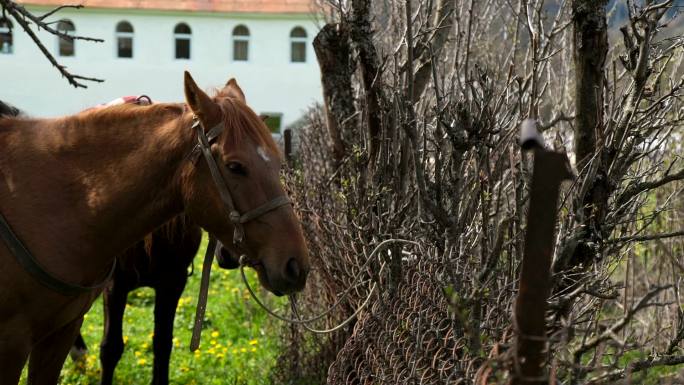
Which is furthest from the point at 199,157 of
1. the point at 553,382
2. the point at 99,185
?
the point at 553,382

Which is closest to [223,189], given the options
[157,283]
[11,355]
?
[11,355]

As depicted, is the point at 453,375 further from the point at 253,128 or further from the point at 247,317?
the point at 247,317

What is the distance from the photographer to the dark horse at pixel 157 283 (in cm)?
520

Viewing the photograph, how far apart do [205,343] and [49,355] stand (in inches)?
138

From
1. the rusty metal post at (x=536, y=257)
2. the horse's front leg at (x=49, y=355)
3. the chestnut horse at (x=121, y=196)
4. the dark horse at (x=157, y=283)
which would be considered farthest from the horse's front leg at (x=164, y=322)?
the rusty metal post at (x=536, y=257)

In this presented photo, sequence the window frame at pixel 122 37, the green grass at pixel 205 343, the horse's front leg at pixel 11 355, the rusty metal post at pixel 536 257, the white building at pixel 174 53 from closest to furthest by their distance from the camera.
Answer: the rusty metal post at pixel 536 257 < the horse's front leg at pixel 11 355 < the green grass at pixel 205 343 < the white building at pixel 174 53 < the window frame at pixel 122 37

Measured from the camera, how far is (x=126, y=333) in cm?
760

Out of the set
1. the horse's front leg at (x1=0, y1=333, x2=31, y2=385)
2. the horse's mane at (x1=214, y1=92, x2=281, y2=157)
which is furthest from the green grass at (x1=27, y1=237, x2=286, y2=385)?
the horse's mane at (x1=214, y1=92, x2=281, y2=157)

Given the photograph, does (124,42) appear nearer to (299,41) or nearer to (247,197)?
(299,41)

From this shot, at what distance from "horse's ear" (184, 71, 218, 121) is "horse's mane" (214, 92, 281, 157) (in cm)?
6

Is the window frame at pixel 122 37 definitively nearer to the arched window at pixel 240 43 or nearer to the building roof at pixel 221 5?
the building roof at pixel 221 5

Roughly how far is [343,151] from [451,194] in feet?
6.48

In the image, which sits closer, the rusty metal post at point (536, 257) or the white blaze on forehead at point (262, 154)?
the rusty metal post at point (536, 257)

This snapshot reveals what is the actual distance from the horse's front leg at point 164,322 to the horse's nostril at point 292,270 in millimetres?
2419
